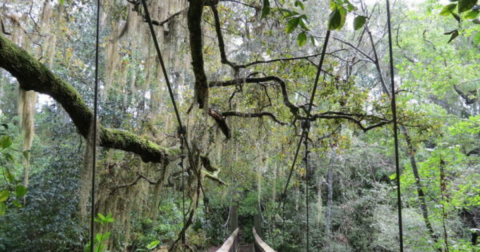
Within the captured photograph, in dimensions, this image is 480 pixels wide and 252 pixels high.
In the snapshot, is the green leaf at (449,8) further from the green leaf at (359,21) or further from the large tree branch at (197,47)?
the large tree branch at (197,47)

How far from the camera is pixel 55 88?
162 cm

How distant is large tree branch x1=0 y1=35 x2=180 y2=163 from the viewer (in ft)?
4.66

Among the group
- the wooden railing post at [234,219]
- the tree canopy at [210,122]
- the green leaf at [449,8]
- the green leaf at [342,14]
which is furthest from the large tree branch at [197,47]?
the wooden railing post at [234,219]

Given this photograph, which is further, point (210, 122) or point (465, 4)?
point (210, 122)

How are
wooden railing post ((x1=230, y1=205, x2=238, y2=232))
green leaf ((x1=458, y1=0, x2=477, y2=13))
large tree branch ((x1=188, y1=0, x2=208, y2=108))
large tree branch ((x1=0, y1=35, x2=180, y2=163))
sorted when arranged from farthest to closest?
wooden railing post ((x1=230, y1=205, x2=238, y2=232)) → large tree branch ((x1=188, y1=0, x2=208, y2=108)) → large tree branch ((x1=0, y1=35, x2=180, y2=163)) → green leaf ((x1=458, y1=0, x2=477, y2=13))

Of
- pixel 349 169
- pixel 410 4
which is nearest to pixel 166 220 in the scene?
pixel 349 169

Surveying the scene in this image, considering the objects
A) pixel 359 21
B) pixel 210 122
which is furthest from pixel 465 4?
pixel 210 122

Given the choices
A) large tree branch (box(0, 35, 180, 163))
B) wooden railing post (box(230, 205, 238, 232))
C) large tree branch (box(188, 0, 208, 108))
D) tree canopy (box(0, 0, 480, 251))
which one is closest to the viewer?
large tree branch (box(0, 35, 180, 163))

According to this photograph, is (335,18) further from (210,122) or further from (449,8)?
(210,122)

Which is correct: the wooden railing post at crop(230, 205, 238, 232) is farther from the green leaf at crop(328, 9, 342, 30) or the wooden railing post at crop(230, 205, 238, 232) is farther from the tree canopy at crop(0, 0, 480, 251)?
the green leaf at crop(328, 9, 342, 30)

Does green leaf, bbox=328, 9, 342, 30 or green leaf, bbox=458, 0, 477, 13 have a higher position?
green leaf, bbox=458, 0, 477, 13

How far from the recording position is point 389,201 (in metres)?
6.28

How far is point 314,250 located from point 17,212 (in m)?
5.62

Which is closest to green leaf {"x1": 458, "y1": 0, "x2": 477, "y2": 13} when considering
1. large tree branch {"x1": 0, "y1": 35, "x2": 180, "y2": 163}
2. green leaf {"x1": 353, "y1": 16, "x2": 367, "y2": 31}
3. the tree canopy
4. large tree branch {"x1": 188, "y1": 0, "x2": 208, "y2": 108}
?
the tree canopy
